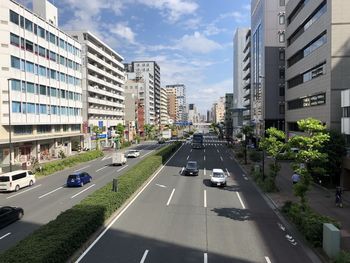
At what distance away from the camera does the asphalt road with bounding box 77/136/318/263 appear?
53.8 ft

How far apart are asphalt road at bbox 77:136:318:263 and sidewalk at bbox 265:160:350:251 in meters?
1.91

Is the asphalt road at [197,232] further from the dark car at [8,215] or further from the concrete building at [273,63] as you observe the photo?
the concrete building at [273,63]

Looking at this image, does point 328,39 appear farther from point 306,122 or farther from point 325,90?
point 306,122

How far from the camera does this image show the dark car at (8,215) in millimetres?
21469

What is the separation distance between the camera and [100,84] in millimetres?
101250

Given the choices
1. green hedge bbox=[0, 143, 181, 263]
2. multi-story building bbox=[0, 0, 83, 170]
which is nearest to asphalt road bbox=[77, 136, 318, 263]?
green hedge bbox=[0, 143, 181, 263]

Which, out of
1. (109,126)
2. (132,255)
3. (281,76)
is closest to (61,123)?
(109,126)

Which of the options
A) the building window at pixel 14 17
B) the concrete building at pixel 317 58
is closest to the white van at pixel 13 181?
the building window at pixel 14 17

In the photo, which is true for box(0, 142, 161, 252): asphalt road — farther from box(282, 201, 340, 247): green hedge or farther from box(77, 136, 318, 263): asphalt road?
box(282, 201, 340, 247): green hedge

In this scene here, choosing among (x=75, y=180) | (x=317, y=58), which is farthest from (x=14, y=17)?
(x=317, y=58)

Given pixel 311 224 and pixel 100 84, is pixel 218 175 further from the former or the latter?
pixel 100 84

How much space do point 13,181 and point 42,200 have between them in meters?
6.04

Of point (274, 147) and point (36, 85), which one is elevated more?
point (36, 85)

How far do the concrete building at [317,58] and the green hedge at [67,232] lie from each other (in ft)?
89.2
